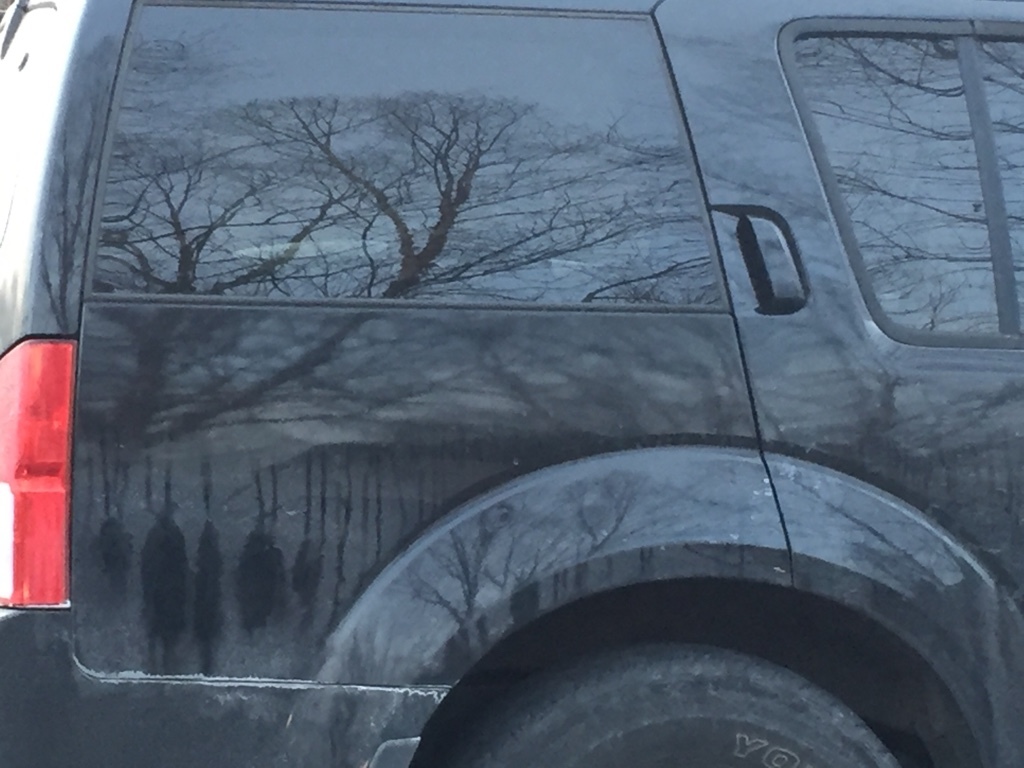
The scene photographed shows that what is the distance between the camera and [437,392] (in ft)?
6.03

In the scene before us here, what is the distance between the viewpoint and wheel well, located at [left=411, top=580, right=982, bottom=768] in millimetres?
1976

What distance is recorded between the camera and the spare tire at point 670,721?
1.89 metres

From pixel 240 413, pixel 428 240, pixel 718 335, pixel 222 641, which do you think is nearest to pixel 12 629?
pixel 222 641

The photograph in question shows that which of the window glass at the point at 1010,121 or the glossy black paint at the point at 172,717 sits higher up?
the window glass at the point at 1010,121

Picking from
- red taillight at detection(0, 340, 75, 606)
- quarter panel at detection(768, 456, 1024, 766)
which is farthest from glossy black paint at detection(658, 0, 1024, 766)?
red taillight at detection(0, 340, 75, 606)

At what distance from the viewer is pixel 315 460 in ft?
5.96

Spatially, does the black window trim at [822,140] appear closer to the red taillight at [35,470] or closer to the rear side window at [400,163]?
the rear side window at [400,163]

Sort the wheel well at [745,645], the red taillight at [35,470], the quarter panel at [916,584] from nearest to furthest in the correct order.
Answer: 1. the red taillight at [35,470]
2. the quarter panel at [916,584]
3. the wheel well at [745,645]

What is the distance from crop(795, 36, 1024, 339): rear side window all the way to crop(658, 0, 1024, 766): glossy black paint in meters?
0.07

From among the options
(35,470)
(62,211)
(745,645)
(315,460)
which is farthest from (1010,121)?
(35,470)

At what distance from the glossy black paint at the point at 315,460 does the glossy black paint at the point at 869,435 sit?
12 cm

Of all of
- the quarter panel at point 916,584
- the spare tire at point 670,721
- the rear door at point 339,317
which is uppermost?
the rear door at point 339,317

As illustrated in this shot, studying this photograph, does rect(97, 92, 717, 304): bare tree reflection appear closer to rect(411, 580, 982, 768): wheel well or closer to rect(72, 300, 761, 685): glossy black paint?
rect(72, 300, 761, 685): glossy black paint

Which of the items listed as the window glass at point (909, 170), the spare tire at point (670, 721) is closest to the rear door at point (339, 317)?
the spare tire at point (670, 721)
